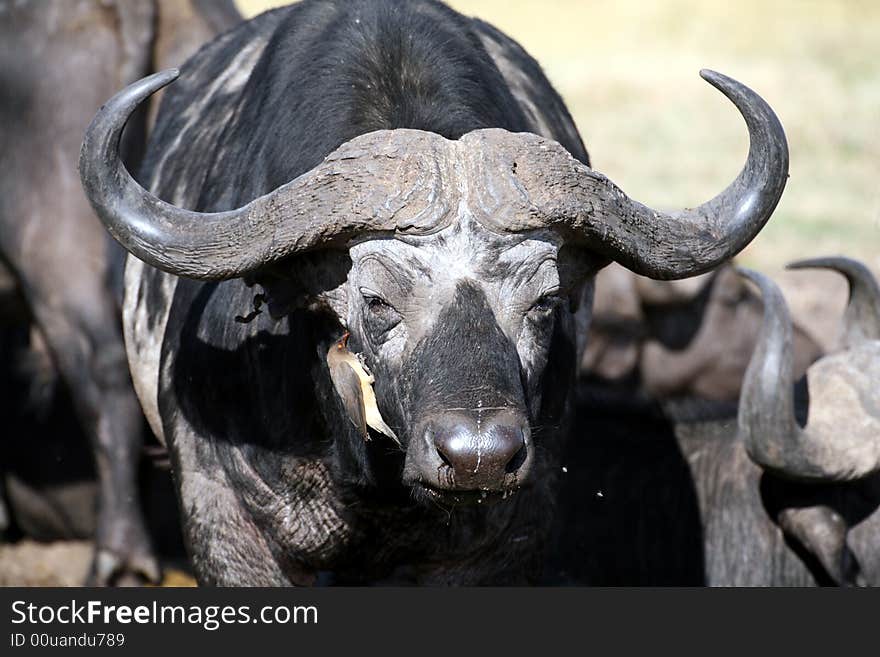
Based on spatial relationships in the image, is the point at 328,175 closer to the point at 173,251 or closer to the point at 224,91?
the point at 173,251

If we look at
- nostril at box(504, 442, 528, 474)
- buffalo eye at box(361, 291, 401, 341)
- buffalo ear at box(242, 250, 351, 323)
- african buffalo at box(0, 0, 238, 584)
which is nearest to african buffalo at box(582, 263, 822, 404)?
african buffalo at box(0, 0, 238, 584)

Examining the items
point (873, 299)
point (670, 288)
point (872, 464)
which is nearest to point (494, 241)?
point (872, 464)

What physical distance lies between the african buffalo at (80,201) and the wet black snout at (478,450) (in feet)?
12.7

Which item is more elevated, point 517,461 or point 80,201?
point 517,461

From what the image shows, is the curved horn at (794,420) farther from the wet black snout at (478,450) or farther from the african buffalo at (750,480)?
the wet black snout at (478,450)

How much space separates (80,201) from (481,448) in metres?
4.44

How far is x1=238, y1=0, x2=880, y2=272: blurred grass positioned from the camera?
12453 millimetres

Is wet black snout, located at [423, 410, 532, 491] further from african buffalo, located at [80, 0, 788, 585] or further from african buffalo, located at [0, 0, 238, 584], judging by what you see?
african buffalo, located at [0, 0, 238, 584]

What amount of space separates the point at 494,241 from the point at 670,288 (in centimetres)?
593

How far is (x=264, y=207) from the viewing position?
3734 millimetres

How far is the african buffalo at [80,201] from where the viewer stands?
7.16 meters

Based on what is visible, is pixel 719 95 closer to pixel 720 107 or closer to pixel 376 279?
pixel 720 107

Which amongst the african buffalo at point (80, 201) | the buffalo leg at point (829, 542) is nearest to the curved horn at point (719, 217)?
the buffalo leg at point (829, 542)

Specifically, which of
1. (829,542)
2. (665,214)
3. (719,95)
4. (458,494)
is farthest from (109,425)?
(719,95)
